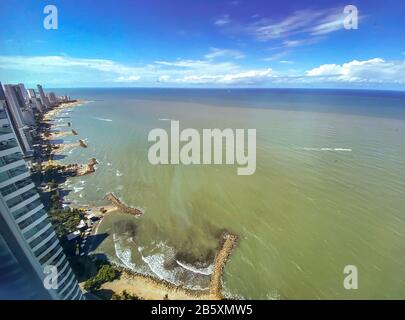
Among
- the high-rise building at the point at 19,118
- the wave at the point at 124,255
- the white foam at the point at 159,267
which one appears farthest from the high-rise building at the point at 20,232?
the high-rise building at the point at 19,118

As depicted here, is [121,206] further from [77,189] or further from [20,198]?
[20,198]

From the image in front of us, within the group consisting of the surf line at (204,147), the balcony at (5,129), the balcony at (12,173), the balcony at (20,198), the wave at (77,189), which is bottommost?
the surf line at (204,147)

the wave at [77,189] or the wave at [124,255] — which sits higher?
the wave at [77,189]

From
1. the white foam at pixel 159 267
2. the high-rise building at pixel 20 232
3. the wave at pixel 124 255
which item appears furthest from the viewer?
the wave at pixel 124 255

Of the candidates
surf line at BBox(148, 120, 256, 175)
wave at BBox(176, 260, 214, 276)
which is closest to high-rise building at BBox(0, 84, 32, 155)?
surf line at BBox(148, 120, 256, 175)

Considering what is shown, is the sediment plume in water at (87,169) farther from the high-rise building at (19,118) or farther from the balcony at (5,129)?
the balcony at (5,129)

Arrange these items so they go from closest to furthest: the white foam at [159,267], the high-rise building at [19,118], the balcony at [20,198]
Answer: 1. the balcony at [20,198]
2. the white foam at [159,267]
3. the high-rise building at [19,118]
